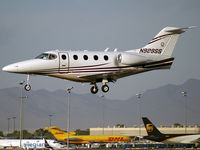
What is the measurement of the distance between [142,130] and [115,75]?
130190mm

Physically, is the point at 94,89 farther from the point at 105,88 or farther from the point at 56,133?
the point at 56,133

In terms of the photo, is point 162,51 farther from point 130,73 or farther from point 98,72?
point 98,72

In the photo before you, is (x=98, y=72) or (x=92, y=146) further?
(x=92, y=146)

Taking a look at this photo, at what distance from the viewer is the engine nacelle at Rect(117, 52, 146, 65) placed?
37.5 metres

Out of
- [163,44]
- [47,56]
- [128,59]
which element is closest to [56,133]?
[163,44]

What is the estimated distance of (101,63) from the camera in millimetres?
37219

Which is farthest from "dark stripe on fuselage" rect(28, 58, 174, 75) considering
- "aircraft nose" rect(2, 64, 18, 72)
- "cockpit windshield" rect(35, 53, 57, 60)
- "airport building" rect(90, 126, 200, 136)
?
"airport building" rect(90, 126, 200, 136)

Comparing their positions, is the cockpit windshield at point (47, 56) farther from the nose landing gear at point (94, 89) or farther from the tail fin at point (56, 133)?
the tail fin at point (56, 133)

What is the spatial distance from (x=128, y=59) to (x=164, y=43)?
5578 mm

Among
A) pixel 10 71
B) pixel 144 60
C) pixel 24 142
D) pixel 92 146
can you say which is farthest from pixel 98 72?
pixel 92 146

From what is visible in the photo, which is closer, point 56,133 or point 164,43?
point 164,43

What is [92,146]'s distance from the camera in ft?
366

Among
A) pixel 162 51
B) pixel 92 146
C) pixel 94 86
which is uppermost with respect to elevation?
pixel 162 51

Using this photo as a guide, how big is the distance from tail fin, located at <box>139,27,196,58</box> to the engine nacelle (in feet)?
9.66
